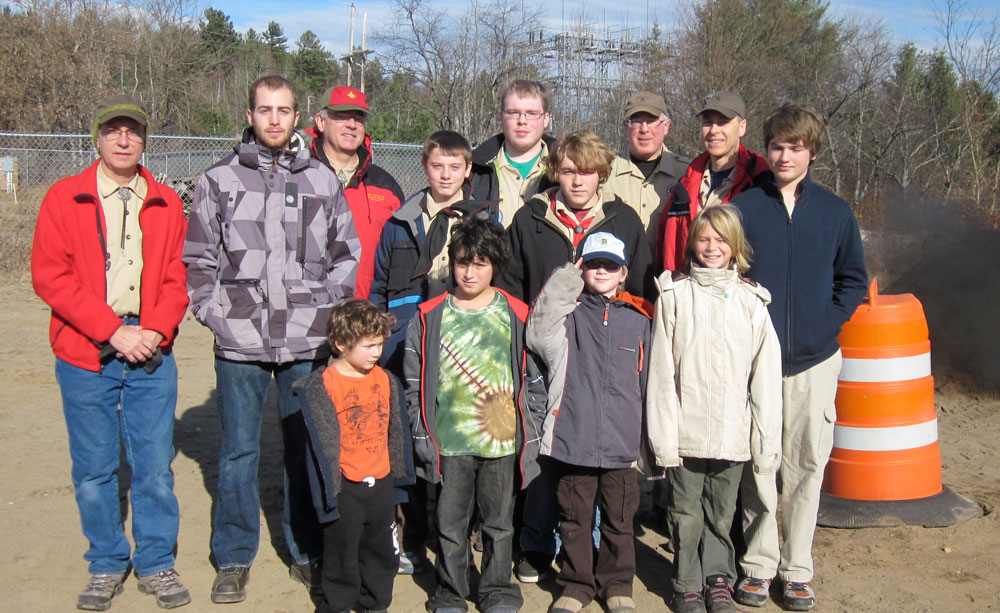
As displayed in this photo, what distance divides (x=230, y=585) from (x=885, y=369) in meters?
3.66

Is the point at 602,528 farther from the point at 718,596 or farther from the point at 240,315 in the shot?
the point at 240,315

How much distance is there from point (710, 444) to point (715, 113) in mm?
1681

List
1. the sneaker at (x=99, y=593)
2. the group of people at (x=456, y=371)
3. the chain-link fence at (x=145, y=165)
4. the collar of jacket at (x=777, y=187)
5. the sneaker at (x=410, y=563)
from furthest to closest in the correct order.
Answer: the chain-link fence at (x=145, y=165)
the sneaker at (x=410, y=563)
the collar of jacket at (x=777, y=187)
the sneaker at (x=99, y=593)
the group of people at (x=456, y=371)

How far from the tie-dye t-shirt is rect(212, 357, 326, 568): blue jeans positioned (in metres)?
0.70

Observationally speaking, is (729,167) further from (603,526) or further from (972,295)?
(972,295)

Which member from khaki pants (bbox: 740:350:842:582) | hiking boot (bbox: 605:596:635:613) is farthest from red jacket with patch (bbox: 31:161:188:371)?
khaki pants (bbox: 740:350:842:582)

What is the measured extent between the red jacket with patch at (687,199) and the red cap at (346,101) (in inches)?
Result: 73.3

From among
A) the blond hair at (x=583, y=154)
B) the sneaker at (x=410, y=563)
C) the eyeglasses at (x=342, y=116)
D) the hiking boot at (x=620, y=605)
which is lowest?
the sneaker at (x=410, y=563)

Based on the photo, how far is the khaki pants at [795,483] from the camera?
3.82 metres

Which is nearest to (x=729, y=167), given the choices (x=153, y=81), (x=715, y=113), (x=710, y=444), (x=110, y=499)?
(x=715, y=113)

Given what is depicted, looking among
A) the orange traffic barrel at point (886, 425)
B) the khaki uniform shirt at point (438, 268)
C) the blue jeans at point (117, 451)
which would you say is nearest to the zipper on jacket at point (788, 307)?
the orange traffic barrel at point (886, 425)

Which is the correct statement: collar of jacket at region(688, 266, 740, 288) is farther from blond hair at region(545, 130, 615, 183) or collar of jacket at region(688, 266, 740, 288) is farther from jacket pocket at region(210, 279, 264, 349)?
jacket pocket at region(210, 279, 264, 349)

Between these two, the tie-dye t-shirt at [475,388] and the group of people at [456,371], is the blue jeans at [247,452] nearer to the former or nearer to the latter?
the group of people at [456,371]

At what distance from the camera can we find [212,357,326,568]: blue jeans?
3.87 meters
